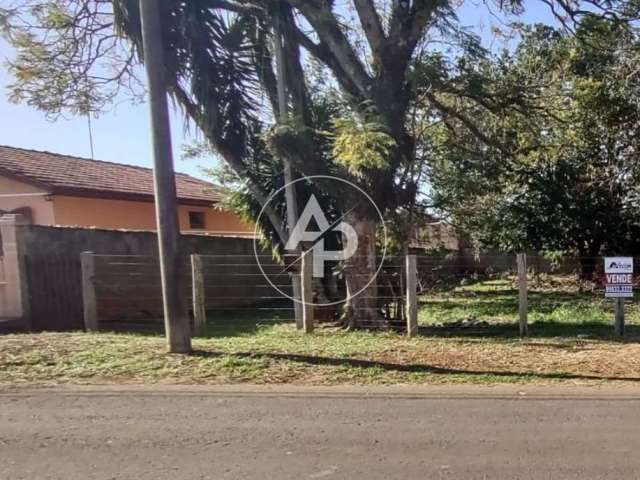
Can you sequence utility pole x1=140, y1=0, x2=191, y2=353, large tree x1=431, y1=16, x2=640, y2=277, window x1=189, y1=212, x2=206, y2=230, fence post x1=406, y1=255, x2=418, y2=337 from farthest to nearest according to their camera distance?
window x1=189, y1=212, x2=206, y2=230
large tree x1=431, y1=16, x2=640, y2=277
fence post x1=406, y1=255, x2=418, y2=337
utility pole x1=140, y1=0, x2=191, y2=353

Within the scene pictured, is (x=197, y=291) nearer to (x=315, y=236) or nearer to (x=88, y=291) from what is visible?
(x=88, y=291)

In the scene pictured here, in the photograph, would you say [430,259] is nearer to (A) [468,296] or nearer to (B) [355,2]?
(A) [468,296]

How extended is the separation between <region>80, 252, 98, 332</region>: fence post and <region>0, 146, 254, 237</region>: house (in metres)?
5.57

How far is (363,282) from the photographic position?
10117 mm

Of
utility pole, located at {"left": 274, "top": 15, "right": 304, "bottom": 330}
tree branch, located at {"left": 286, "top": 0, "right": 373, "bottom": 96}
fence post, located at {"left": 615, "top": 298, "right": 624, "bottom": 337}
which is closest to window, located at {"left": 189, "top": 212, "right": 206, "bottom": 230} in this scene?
utility pole, located at {"left": 274, "top": 15, "right": 304, "bottom": 330}

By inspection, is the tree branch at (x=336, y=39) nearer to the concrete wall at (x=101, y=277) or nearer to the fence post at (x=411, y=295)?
the fence post at (x=411, y=295)

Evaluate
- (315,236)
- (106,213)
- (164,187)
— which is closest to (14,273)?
(164,187)

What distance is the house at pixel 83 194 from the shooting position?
602 inches

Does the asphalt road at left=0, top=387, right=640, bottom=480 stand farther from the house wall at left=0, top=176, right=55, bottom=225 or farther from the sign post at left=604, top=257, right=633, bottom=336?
the house wall at left=0, top=176, right=55, bottom=225

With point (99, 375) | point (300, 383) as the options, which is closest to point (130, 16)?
point (99, 375)

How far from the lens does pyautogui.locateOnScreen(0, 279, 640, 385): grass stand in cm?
652

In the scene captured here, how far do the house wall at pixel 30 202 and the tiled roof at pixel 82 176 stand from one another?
330 mm

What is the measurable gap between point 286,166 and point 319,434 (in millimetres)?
6281

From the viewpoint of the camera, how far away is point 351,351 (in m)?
7.81
